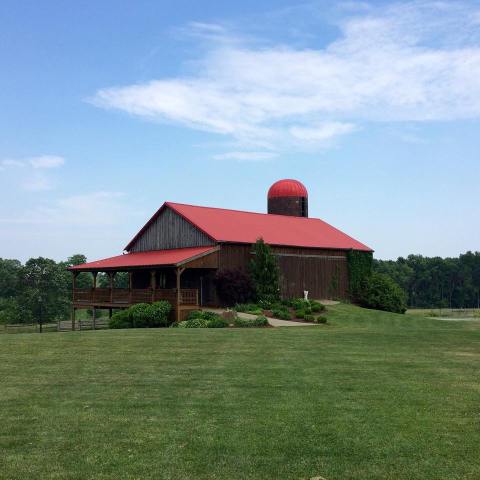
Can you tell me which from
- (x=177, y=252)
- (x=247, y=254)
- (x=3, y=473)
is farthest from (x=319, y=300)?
(x=3, y=473)

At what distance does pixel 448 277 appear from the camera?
11406 cm

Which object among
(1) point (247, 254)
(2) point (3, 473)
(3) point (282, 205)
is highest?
(3) point (282, 205)

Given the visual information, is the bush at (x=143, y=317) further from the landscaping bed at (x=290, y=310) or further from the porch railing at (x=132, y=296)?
the landscaping bed at (x=290, y=310)

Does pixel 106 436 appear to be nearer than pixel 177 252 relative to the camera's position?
Yes

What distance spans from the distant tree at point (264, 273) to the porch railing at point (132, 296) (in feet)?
18.5

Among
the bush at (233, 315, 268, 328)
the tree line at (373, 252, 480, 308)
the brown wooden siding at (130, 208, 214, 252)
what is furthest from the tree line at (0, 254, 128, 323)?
the tree line at (373, 252, 480, 308)

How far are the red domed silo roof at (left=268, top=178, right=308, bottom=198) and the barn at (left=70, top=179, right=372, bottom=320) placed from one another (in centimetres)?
334

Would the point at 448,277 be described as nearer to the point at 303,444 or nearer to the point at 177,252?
the point at 177,252

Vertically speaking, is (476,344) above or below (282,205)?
below

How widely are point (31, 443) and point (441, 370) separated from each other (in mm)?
10950

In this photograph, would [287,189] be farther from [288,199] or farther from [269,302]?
[269,302]

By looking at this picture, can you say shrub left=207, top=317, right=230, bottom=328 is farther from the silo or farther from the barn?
the silo

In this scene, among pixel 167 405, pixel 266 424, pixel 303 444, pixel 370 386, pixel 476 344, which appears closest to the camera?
pixel 303 444

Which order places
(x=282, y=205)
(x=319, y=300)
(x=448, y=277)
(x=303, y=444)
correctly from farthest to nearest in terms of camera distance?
(x=448, y=277) → (x=282, y=205) → (x=319, y=300) → (x=303, y=444)
